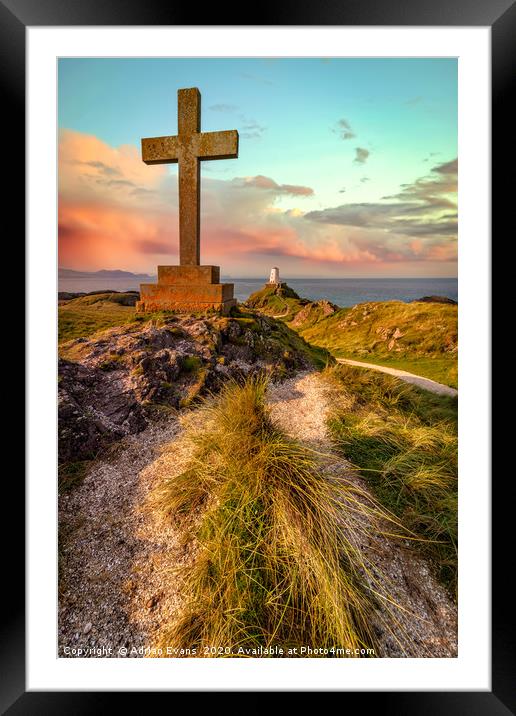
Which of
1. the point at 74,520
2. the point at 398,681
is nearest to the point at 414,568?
the point at 398,681

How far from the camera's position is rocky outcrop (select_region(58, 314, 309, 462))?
9.20 ft

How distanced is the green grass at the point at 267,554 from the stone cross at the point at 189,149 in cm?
350

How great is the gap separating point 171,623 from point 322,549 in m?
0.86

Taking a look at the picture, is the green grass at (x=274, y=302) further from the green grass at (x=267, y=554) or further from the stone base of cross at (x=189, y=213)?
the green grass at (x=267, y=554)

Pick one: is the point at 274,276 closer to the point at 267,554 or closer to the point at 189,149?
the point at 189,149

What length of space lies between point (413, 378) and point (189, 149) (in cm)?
457

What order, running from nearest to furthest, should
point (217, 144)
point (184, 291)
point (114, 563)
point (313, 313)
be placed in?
1. point (114, 563)
2. point (217, 144)
3. point (184, 291)
4. point (313, 313)

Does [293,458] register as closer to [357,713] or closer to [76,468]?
[357,713]

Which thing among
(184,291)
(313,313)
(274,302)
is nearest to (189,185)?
(184,291)

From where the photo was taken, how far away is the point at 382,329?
6.37 metres

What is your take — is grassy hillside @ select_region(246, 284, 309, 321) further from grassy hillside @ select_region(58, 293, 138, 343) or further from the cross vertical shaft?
grassy hillside @ select_region(58, 293, 138, 343)

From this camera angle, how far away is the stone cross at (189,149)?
13.4 feet
